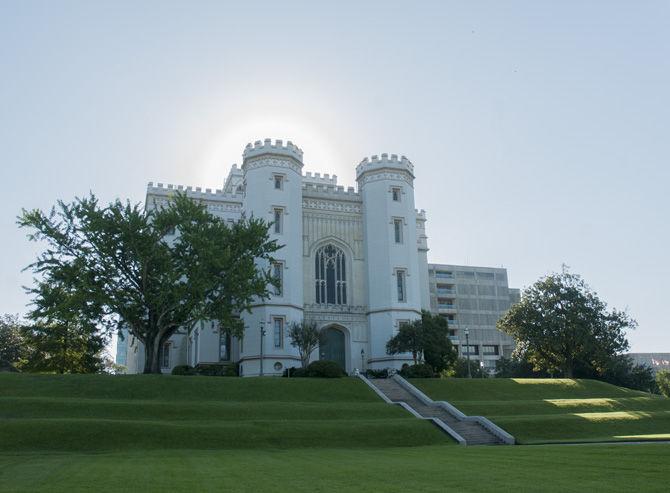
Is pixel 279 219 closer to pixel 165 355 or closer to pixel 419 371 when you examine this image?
pixel 419 371

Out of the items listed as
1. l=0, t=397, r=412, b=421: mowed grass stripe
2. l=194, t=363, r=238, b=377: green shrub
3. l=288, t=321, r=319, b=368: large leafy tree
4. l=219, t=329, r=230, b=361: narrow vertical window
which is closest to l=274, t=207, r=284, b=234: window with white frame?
l=288, t=321, r=319, b=368: large leafy tree

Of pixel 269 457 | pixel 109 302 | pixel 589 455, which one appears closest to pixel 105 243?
pixel 109 302

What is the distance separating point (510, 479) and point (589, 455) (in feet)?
14.8

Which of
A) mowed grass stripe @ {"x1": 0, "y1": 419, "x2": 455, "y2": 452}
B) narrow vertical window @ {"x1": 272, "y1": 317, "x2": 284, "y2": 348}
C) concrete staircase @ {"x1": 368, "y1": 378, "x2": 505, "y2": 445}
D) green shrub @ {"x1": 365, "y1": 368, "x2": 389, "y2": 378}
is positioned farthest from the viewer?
narrow vertical window @ {"x1": 272, "y1": 317, "x2": 284, "y2": 348}

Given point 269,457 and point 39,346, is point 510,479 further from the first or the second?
point 39,346

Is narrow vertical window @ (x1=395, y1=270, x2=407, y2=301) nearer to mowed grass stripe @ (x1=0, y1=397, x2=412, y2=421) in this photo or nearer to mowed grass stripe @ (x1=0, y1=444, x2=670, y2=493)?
mowed grass stripe @ (x1=0, y1=397, x2=412, y2=421)

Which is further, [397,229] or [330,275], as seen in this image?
[397,229]

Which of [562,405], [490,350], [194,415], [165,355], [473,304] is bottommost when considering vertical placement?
[562,405]

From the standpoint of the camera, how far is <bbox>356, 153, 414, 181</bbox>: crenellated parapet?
51.6 metres

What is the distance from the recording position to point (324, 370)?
40.6 m

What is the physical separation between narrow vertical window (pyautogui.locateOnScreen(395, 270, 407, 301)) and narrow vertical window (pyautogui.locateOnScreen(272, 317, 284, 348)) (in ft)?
32.3

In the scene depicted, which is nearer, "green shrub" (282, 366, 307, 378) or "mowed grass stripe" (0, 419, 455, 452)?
"mowed grass stripe" (0, 419, 455, 452)

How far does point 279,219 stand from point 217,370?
12.5 metres

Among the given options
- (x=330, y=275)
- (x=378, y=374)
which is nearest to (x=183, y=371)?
(x=378, y=374)
